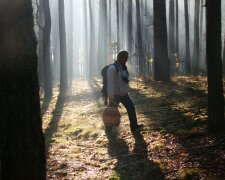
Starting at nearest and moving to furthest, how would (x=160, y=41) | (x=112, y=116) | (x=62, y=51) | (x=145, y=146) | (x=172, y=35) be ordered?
(x=145, y=146) < (x=112, y=116) < (x=160, y=41) < (x=62, y=51) < (x=172, y=35)

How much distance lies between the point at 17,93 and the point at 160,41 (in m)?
12.0

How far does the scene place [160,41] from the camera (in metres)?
14.9

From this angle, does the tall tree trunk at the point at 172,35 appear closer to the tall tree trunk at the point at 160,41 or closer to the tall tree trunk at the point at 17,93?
the tall tree trunk at the point at 160,41

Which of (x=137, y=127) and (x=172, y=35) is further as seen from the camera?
(x=172, y=35)

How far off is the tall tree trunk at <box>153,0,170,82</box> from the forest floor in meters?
3.64

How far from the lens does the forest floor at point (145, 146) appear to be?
5.16 meters

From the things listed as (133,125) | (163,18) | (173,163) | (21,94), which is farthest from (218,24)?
(163,18)

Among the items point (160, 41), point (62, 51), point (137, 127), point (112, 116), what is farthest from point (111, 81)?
point (62, 51)

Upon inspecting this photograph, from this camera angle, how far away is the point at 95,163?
6051mm

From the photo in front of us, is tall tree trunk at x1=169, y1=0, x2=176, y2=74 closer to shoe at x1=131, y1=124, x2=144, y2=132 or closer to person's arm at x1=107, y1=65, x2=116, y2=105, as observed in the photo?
shoe at x1=131, y1=124, x2=144, y2=132

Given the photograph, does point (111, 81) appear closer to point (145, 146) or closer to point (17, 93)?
point (145, 146)

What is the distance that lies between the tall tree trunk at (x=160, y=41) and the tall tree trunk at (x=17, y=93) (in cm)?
1161

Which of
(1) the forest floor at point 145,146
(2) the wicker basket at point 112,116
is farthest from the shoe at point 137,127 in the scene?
(2) the wicker basket at point 112,116

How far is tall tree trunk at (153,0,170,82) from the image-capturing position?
48.0 ft
